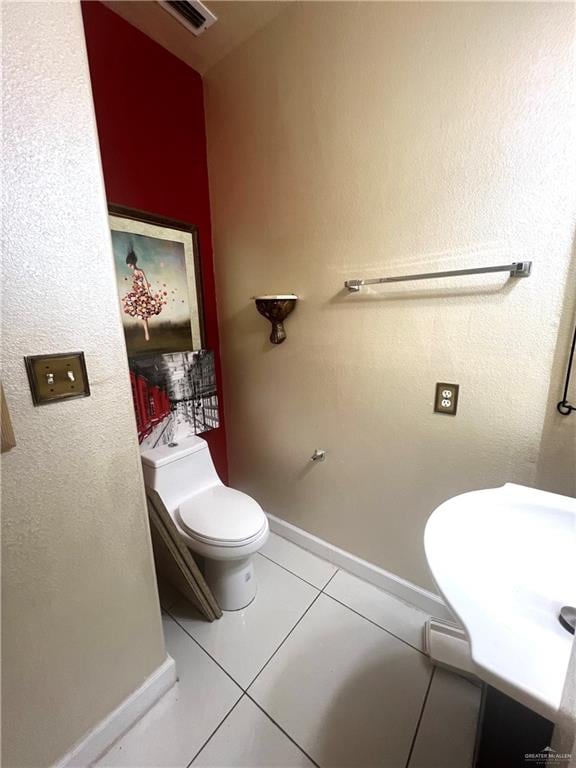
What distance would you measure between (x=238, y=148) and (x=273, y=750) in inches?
95.5

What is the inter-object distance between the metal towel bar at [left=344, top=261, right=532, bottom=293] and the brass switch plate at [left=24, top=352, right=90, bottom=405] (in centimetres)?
101

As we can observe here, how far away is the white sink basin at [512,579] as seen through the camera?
0.46 meters

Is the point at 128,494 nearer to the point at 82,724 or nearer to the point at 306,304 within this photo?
the point at 82,724

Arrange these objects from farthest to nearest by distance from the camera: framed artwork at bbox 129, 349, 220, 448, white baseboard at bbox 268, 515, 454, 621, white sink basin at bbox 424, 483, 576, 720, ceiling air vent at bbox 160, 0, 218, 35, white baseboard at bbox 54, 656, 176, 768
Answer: framed artwork at bbox 129, 349, 220, 448 → white baseboard at bbox 268, 515, 454, 621 → ceiling air vent at bbox 160, 0, 218, 35 → white baseboard at bbox 54, 656, 176, 768 → white sink basin at bbox 424, 483, 576, 720

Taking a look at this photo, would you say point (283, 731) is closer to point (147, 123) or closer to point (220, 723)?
point (220, 723)

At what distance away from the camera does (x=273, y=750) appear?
963 millimetres

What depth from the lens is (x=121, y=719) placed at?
38.9 inches

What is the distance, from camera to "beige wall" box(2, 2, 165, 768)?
646 mm

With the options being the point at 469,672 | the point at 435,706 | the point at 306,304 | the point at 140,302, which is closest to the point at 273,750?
the point at 435,706

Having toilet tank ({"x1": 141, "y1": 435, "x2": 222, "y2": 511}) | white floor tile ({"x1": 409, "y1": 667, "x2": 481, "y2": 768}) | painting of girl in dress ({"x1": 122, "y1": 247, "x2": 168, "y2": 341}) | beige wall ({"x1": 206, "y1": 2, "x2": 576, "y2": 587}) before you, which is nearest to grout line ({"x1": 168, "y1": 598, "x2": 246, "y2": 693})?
toilet tank ({"x1": 141, "y1": 435, "x2": 222, "y2": 511})

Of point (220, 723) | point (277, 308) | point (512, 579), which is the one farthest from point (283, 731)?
point (277, 308)

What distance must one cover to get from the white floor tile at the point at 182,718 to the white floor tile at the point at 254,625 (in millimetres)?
53

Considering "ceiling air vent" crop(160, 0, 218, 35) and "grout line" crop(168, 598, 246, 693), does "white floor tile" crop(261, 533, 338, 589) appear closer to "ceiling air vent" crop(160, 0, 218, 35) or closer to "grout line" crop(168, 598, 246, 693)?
"grout line" crop(168, 598, 246, 693)

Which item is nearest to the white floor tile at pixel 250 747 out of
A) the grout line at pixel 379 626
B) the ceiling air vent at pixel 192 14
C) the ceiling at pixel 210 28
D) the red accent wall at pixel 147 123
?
the grout line at pixel 379 626
